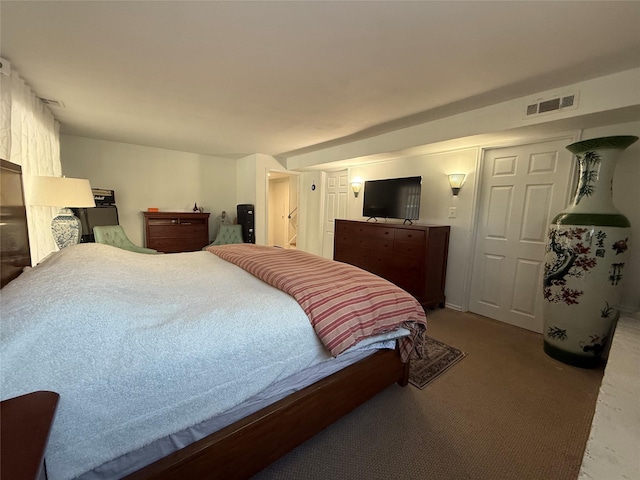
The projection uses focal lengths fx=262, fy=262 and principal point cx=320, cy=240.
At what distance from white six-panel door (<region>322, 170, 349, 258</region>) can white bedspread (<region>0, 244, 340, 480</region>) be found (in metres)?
3.53

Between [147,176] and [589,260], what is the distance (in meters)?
5.78

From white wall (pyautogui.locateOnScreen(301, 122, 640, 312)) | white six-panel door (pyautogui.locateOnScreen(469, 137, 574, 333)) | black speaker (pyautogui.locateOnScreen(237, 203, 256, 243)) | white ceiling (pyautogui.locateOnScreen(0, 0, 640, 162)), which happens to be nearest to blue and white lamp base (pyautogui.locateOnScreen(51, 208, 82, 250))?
white ceiling (pyautogui.locateOnScreen(0, 0, 640, 162))

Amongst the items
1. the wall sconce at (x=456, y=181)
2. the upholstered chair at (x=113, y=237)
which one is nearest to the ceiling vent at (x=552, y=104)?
the wall sconce at (x=456, y=181)

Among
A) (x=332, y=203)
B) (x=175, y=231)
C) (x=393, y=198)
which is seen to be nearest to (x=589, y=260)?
(x=393, y=198)

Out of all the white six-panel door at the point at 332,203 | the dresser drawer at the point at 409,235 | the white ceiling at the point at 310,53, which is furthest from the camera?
the white six-panel door at the point at 332,203

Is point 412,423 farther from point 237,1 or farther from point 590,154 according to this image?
point 237,1

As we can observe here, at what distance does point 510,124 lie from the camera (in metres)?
2.30

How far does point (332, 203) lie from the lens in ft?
16.1

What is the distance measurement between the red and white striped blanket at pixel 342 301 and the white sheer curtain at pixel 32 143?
1.90 meters

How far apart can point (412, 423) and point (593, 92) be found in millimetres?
2610

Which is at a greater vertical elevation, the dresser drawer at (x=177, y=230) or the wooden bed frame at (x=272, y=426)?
the dresser drawer at (x=177, y=230)

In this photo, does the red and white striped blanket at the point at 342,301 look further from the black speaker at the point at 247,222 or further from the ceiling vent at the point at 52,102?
the black speaker at the point at 247,222

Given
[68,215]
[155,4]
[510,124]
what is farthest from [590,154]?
[68,215]

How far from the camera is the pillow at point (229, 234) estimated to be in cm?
482
